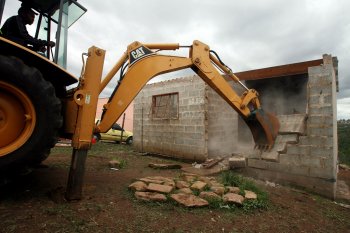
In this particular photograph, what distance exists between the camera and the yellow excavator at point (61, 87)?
10.9 feet

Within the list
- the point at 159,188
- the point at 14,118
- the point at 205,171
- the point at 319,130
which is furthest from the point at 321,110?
the point at 14,118

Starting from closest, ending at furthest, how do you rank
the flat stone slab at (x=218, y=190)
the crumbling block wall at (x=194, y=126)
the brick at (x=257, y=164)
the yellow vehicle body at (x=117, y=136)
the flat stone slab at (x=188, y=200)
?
1. the flat stone slab at (x=188, y=200)
2. the flat stone slab at (x=218, y=190)
3. the brick at (x=257, y=164)
4. the crumbling block wall at (x=194, y=126)
5. the yellow vehicle body at (x=117, y=136)

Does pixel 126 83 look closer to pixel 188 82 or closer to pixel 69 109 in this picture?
pixel 69 109

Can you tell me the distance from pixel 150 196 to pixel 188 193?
75 centimetres

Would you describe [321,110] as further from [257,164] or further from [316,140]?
[257,164]

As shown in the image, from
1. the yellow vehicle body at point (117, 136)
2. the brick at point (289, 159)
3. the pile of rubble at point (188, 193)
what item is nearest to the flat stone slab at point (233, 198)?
the pile of rubble at point (188, 193)

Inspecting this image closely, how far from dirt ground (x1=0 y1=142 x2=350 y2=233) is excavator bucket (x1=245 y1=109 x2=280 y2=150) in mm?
1912

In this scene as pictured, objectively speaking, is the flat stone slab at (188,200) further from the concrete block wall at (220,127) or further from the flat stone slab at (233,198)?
the concrete block wall at (220,127)

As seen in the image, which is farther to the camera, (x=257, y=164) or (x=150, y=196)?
(x=257, y=164)

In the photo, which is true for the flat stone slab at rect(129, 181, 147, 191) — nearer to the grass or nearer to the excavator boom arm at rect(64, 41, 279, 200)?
the excavator boom arm at rect(64, 41, 279, 200)

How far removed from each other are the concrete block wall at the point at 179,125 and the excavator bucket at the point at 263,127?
2.81m

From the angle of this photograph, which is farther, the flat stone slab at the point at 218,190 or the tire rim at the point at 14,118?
the flat stone slab at the point at 218,190

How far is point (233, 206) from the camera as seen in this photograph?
452 cm

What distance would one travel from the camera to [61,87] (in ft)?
14.4
